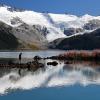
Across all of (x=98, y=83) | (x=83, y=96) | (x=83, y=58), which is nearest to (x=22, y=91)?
(x=83, y=96)

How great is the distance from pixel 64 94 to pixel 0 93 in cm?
657

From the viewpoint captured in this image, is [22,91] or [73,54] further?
[73,54]

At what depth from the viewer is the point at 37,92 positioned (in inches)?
1516

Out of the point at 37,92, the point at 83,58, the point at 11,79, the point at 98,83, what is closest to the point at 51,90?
the point at 37,92

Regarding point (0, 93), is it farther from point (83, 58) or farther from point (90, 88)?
point (83, 58)

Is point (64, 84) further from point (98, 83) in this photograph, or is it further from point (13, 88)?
point (13, 88)

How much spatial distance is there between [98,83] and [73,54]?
66.1 meters

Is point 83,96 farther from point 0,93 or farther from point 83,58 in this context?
point 83,58

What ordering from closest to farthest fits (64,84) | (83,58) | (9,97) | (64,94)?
(9,97) → (64,94) → (64,84) → (83,58)

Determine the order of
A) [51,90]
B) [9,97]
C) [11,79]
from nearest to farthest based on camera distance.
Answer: [9,97] → [51,90] → [11,79]

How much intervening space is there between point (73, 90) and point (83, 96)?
177 inches

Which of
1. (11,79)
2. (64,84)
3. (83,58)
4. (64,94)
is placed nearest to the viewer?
(64,94)

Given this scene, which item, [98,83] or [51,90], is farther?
[98,83]

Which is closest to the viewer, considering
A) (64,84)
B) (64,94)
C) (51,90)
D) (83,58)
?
(64,94)
